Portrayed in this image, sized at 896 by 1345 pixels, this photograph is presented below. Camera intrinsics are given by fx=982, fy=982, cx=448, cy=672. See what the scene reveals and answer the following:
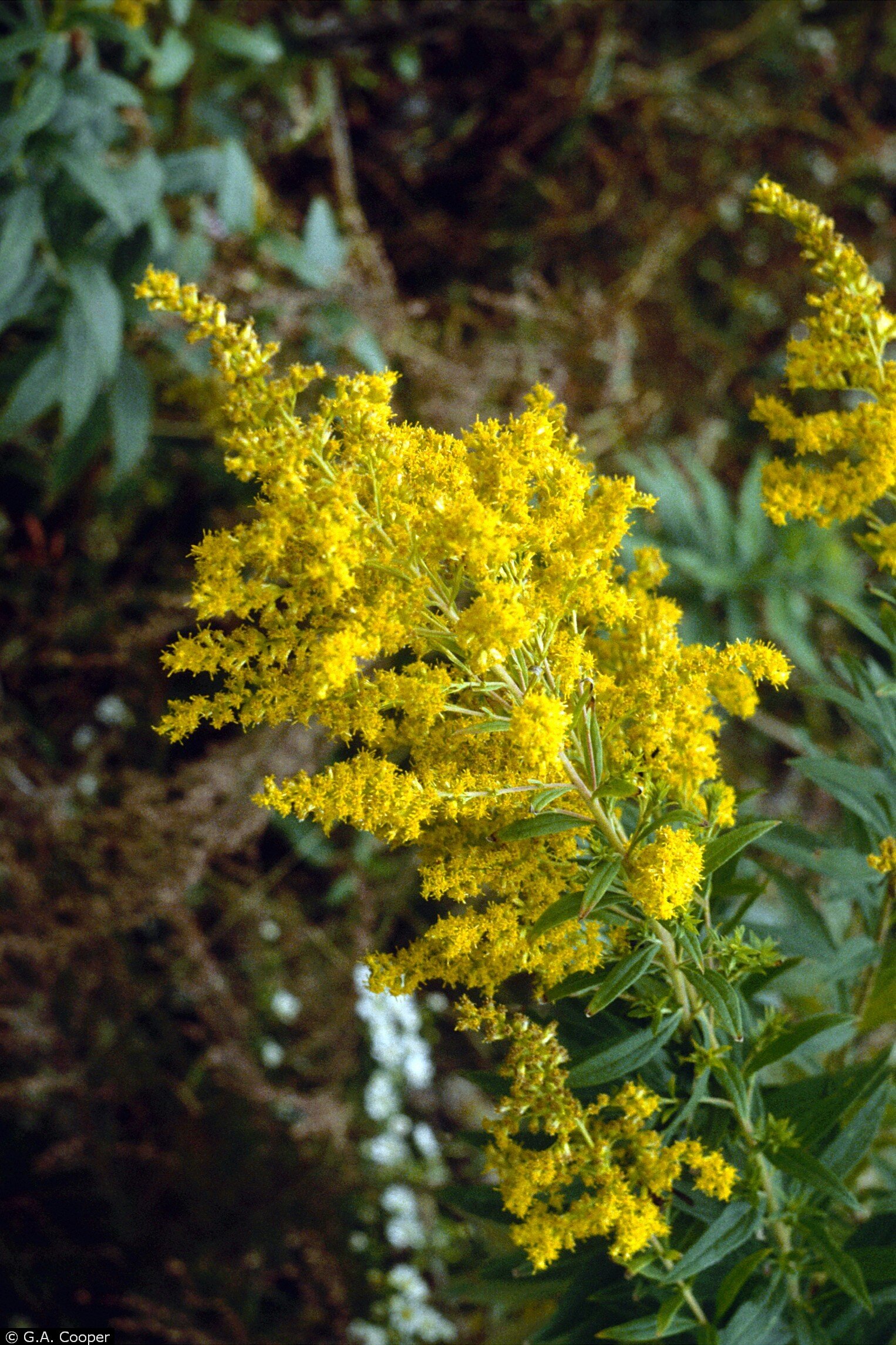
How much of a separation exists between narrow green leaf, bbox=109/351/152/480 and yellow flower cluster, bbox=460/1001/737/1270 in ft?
5.09

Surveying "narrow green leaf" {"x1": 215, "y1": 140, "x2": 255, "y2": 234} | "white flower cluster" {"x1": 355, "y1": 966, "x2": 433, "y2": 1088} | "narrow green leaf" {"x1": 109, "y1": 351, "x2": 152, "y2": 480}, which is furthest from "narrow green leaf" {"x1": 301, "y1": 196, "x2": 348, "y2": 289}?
"white flower cluster" {"x1": 355, "y1": 966, "x2": 433, "y2": 1088}

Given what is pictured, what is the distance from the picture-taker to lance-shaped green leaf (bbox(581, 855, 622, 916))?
786 millimetres

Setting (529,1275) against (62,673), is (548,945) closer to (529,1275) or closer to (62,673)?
(529,1275)

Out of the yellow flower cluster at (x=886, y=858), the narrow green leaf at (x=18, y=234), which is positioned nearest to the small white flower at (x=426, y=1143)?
the yellow flower cluster at (x=886, y=858)

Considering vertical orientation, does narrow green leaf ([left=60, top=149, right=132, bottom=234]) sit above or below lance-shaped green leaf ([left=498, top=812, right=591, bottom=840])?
above

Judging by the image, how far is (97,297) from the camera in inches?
75.2

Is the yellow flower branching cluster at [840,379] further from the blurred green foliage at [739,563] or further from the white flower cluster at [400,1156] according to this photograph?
the white flower cluster at [400,1156]

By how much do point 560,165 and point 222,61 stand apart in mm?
1123

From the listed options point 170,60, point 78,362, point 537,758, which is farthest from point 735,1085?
point 170,60

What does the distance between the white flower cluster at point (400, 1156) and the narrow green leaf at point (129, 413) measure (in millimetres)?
1201

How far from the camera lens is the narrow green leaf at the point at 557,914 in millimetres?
815

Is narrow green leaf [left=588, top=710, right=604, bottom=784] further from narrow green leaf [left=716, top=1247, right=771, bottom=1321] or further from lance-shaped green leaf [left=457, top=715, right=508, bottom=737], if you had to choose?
narrow green leaf [left=716, top=1247, right=771, bottom=1321]

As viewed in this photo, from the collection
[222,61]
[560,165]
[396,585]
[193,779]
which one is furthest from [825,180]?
[396,585]

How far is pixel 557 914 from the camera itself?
82 cm
